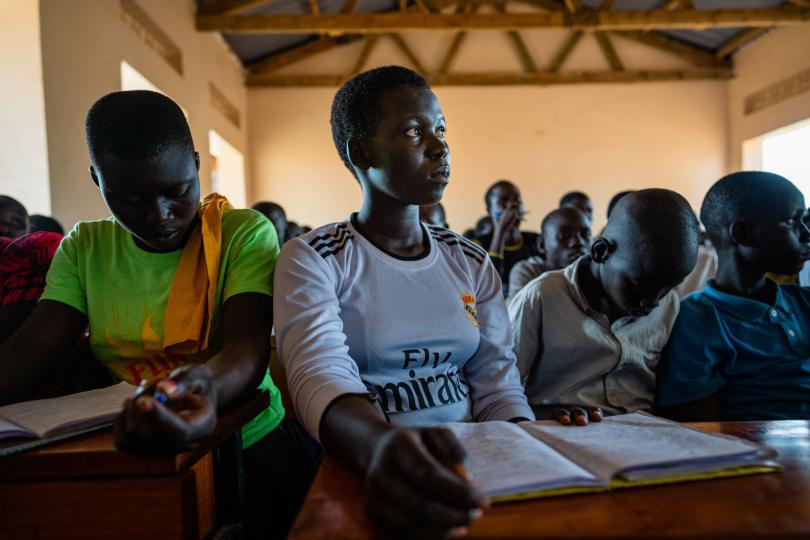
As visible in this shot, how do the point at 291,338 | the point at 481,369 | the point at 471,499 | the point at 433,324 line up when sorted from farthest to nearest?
the point at 481,369 < the point at 433,324 < the point at 291,338 < the point at 471,499

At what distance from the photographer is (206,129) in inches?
261

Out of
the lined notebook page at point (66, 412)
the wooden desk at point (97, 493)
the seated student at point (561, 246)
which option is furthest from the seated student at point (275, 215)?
the wooden desk at point (97, 493)

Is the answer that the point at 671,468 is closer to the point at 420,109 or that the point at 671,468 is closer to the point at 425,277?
the point at 425,277

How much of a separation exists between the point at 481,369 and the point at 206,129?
6.20 metres

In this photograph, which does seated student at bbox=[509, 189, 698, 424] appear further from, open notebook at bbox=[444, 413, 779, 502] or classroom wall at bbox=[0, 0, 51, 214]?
classroom wall at bbox=[0, 0, 51, 214]

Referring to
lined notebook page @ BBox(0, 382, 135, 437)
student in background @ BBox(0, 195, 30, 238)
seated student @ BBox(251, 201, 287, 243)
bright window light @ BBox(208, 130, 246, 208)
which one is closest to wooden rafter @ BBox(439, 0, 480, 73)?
bright window light @ BBox(208, 130, 246, 208)

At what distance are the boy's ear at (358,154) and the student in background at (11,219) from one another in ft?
6.54

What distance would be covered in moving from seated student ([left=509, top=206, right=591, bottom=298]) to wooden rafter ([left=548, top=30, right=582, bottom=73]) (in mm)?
6342

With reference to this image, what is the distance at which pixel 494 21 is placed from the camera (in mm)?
6930

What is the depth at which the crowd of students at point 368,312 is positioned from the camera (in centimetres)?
99

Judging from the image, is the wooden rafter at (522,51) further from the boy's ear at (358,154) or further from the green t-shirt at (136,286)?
the green t-shirt at (136,286)

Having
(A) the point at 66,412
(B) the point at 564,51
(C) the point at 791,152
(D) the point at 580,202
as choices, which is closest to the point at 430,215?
(D) the point at 580,202

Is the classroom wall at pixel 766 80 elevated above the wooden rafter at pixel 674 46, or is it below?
below

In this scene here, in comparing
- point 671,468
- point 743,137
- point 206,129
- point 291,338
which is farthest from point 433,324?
point 743,137
